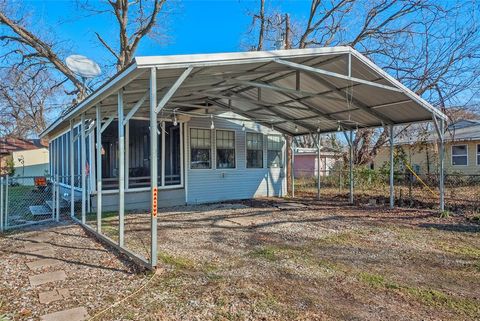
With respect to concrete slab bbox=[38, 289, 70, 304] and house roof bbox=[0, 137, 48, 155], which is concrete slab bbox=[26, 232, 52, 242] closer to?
concrete slab bbox=[38, 289, 70, 304]

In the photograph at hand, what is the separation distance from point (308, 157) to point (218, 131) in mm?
17479

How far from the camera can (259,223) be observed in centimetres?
738

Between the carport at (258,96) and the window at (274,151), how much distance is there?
0.43 m

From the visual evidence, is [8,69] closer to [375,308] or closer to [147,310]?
[147,310]

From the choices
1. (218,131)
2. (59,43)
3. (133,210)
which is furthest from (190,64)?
(59,43)

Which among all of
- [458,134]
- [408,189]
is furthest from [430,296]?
[458,134]

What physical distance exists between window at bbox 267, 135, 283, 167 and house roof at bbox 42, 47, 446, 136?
52 centimetres

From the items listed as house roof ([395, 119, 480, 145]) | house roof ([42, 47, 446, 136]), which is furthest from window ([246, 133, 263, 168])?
house roof ([395, 119, 480, 145])

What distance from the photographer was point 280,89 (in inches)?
256

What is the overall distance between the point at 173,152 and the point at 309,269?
6597mm

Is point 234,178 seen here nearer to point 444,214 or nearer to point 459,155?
point 444,214

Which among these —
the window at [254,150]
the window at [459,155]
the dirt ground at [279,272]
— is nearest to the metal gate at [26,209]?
the dirt ground at [279,272]

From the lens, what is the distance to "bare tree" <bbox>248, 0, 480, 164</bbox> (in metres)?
13.5

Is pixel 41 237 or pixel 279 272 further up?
pixel 41 237
